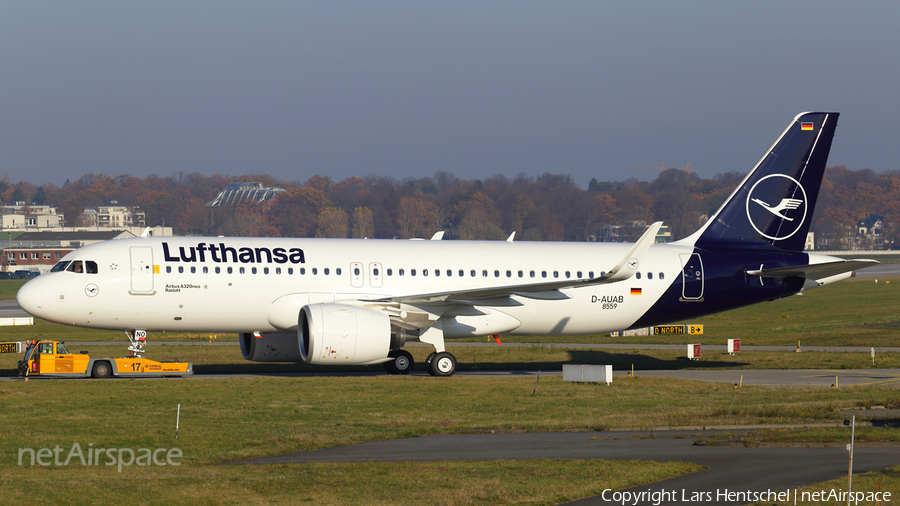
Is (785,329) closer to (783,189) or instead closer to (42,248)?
(783,189)

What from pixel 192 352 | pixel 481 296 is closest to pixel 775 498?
pixel 481 296

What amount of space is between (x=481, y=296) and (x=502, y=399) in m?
→ 5.03

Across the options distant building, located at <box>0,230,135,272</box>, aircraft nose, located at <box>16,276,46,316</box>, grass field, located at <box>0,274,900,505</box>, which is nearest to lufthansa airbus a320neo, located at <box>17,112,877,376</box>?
aircraft nose, located at <box>16,276,46,316</box>

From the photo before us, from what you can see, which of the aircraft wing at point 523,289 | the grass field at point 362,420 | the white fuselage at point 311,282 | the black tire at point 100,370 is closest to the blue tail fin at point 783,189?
the white fuselage at point 311,282

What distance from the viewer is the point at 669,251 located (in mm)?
38000

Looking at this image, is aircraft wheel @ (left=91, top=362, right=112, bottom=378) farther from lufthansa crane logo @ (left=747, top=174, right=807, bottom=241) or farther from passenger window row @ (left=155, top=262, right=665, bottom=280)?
lufthansa crane logo @ (left=747, top=174, right=807, bottom=241)

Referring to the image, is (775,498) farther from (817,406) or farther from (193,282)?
(193,282)

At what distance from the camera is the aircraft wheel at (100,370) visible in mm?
32656

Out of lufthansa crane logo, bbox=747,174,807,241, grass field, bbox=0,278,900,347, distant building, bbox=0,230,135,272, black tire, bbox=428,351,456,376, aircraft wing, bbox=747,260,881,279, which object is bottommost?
black tire, bbox=428,351,456,376

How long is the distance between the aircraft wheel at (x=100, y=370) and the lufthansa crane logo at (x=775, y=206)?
2593 centimetres

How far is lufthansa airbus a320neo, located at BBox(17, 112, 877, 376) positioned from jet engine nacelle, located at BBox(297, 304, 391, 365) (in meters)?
0.05

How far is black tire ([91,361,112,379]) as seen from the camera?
32.7m

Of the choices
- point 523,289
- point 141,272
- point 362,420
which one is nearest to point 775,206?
point 523,289

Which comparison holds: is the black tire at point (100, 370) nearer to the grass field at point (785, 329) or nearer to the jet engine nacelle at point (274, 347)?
the jet engine nacelle at point (274, 347)
